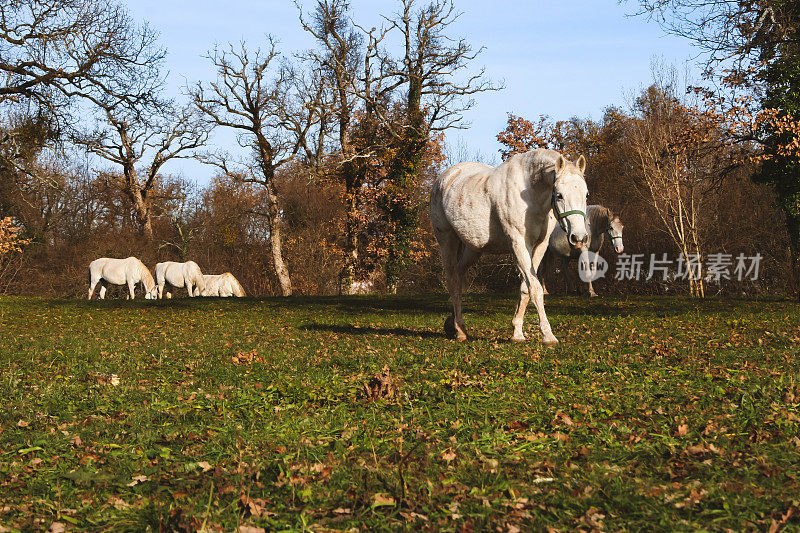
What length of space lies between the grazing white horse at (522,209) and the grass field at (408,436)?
50.4 inches

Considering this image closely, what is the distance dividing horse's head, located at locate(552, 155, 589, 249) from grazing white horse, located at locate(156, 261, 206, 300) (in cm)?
2731

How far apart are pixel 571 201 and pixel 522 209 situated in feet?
2.73

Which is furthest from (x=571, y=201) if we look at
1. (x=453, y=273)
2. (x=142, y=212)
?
(x=142, y=212)

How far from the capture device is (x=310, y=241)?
1464 inches

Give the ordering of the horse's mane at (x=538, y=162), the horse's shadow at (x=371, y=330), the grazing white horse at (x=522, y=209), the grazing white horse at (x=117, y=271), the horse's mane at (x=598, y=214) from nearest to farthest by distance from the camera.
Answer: the grazing white horse at (x=522, y=209)
the horse's mane at (x=538, y=162)
the horse's shadow at (x=371, y=330)
the horse's mane at (x=598, y=214)
the grazing white horse at (x=117, y=271)

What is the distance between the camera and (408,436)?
5.00 m

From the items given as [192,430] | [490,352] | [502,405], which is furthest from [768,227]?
[192,430]

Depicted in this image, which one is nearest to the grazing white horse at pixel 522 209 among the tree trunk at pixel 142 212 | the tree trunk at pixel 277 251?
the tree trunk at pixel 277 251

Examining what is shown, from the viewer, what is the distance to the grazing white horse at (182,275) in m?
33.2

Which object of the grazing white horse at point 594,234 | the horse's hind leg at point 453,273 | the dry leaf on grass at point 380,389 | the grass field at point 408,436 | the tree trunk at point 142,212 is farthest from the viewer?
the tree trunk at point 142,212

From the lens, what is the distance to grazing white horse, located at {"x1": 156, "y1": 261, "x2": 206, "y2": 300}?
3322cm

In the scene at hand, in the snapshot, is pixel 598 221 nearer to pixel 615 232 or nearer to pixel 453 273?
pixel 615 232

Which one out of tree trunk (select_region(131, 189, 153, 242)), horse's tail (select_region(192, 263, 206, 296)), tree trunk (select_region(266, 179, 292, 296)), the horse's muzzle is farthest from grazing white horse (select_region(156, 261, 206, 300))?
the horse's muzzle

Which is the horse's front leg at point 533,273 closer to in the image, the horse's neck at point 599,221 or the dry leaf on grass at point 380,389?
the dry leaf on grass at point 380,389
